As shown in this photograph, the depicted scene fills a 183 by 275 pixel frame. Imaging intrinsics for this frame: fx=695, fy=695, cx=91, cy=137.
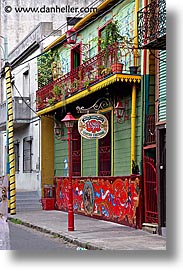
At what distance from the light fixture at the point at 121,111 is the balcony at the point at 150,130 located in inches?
44.0

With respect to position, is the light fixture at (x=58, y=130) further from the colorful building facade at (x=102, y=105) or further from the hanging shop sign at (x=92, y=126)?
the hanging shop sign at (x=92, y=126)

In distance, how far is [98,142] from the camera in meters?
16.7

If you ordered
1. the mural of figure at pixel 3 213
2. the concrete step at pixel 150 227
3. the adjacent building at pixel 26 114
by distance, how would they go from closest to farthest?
the mural of figure at pixel 3 213 → the concrete step at pixel 150 227 → the adjacent building at pixel 26 114

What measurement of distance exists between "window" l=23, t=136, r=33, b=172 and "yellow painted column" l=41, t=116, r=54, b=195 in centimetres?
39

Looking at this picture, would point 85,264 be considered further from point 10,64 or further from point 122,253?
point 10,64

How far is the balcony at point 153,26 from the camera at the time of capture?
39.2ft

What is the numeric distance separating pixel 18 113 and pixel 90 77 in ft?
13.1

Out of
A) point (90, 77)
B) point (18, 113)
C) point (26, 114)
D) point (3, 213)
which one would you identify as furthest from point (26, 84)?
point (3, 213)

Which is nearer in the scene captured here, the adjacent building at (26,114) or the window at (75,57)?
the window at (75,57)

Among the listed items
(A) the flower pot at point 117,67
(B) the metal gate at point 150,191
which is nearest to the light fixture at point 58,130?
(A) the flower pot at point 117,67

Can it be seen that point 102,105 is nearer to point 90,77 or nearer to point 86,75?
point 90,77

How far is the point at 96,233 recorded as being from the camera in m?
13.7

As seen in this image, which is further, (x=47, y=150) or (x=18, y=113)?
(x=47, y=150)

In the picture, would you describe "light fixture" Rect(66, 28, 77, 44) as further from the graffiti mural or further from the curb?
the curb
